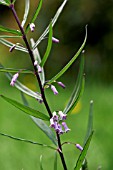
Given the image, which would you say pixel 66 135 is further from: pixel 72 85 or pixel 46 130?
pixel 46 130

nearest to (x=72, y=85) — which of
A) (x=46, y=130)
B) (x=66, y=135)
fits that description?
(x=66, y=135)

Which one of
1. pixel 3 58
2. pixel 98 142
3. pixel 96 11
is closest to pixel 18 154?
pixel 98 142

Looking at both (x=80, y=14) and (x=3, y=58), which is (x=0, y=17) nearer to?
(x=3, y=58)

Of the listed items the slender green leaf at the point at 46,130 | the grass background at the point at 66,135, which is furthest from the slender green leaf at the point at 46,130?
the grass background at the point at 66,135

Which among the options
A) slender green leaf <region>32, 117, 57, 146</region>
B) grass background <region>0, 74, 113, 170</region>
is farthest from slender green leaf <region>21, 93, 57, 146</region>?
grass background <region>0, 74, 113, 170</region>

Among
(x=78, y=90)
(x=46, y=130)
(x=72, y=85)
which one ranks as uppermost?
(x=78, y=90)

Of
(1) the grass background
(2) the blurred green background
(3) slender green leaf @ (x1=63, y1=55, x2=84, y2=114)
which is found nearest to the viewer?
(3) slender green leaf @ (x1=63, y1=55, x2=84, y2=114)

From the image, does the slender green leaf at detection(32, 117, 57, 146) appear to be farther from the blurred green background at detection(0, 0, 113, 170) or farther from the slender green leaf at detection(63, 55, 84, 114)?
the blurred green background at detection(0, 0, 113, 170)

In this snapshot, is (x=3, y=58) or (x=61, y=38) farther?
(x=3, y=58)
